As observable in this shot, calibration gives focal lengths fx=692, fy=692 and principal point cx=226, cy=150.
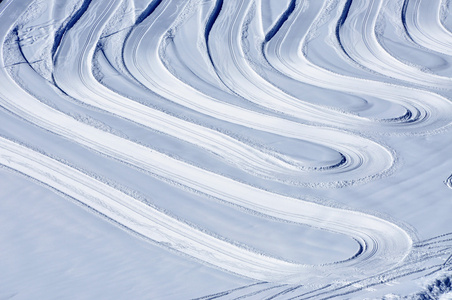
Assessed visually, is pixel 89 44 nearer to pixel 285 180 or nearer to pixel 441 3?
pixel 285 180

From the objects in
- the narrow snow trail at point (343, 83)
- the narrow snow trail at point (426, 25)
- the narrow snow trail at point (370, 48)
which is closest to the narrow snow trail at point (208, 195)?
the narrow snow trail at point (343, 83)

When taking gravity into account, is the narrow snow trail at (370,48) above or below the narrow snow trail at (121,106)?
above

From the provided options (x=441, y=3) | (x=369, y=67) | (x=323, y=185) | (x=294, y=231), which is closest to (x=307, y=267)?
(x=294, y=231)

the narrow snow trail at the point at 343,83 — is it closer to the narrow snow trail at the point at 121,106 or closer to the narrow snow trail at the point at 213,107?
the narrow snow trail at the point at 213,107

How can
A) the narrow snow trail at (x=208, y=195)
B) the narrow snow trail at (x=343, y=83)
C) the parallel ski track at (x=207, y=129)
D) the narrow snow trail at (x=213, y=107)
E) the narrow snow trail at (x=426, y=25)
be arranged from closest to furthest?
the narrow snow trail at (x=208, y=195) < the parallel ski track at (x=207, y=129) < the narrow snow trail at (x=213, y=107) < the narrow snow trail at (x=343, y=83) < the narrow snow trail at (x=426, y=25)

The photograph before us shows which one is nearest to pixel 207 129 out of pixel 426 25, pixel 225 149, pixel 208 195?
pixel 225 149
